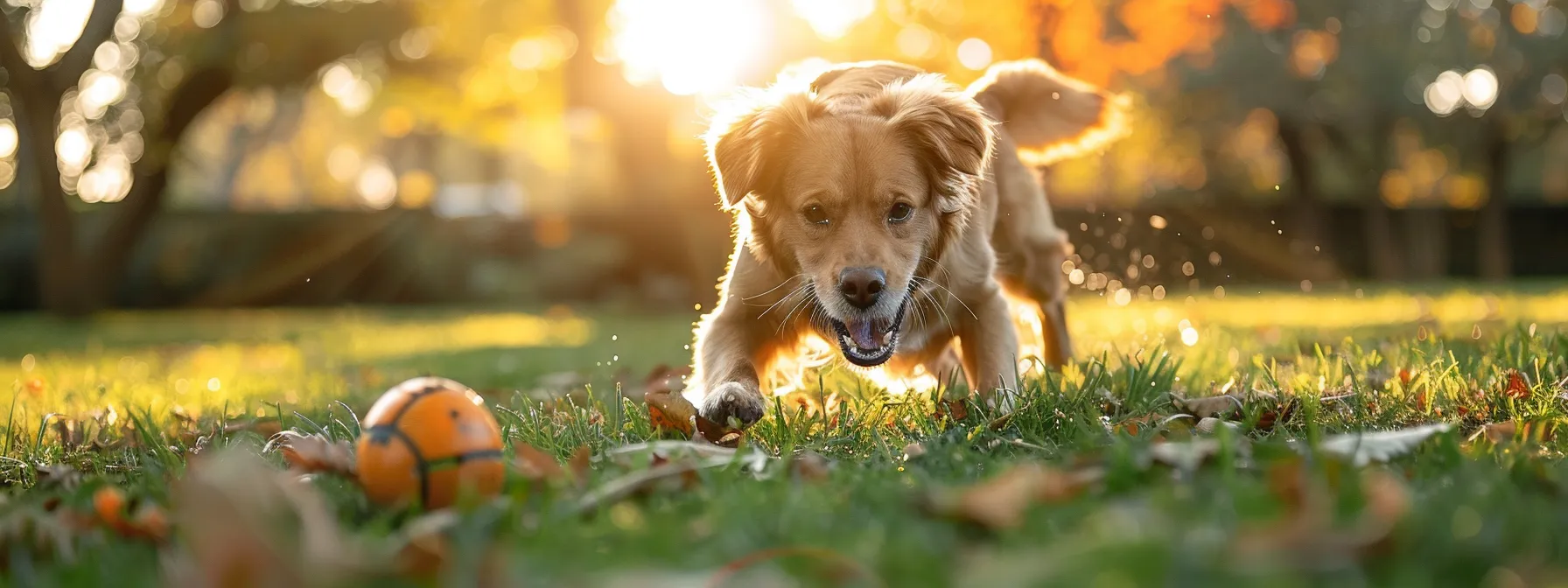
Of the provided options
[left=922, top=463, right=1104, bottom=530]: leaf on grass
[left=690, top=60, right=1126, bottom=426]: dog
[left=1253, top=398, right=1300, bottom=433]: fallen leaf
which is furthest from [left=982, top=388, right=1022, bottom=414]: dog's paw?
[left=922, top=463, right=1104, bottom=530]: leaf on grass

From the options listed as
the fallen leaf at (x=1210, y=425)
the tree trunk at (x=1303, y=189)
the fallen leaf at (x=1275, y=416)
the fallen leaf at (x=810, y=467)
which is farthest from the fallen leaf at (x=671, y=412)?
the tree trunk at (x=1303, y=189)

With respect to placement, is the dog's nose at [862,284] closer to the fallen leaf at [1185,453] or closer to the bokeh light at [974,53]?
the fallen leaf at [1185,453]

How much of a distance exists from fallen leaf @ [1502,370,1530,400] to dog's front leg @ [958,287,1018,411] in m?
1.55

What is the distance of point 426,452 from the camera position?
250 centimetres

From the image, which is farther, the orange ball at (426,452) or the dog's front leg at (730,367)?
the dog's front leg at (730,367)

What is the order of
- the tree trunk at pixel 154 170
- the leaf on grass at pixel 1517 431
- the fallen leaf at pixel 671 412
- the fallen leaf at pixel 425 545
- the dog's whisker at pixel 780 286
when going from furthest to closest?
the tree trunk at pixel 154 170, the dog's whisker at pixel 780 286, the fallen leaf at pixel 671 412, the leaf on grass at pixel 1517 431, the fallen leaf at pixel 425 545

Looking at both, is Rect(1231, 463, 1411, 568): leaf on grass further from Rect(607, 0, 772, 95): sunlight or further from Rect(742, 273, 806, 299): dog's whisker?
Rect(607, 0, 772, 95): sunlight

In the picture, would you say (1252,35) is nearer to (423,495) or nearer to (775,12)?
(775,12)

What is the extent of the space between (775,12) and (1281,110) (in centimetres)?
1011

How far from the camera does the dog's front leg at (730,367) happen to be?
3588 mm

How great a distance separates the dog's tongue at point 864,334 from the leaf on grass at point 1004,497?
1.82 metres

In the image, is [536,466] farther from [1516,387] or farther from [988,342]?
[1516,387]

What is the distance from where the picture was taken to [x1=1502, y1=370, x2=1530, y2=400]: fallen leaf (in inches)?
143

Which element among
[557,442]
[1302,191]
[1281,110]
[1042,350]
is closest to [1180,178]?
[1302,191]
